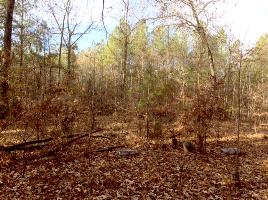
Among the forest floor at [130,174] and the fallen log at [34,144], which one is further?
the fallen log at [34,144]

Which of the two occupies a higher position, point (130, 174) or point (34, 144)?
point (34, 144)

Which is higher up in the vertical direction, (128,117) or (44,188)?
(128,117)

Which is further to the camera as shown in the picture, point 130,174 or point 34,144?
point 34,144

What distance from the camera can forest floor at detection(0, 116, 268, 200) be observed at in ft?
30.3

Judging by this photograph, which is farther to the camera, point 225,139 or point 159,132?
point 225,139

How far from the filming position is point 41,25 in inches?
1110

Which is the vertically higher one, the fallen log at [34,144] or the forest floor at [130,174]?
the fallen log at [34,144]

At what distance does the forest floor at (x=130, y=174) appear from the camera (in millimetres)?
9250

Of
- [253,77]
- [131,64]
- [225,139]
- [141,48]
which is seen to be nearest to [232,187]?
[225,139]

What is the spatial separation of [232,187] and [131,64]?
4117 cm

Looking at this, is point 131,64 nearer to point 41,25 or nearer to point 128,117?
point 41,25

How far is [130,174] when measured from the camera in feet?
35.2

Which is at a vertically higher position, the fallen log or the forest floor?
the fallen log

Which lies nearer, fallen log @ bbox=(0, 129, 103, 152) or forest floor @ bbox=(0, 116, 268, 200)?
forest floor @ bbox=(0, 116, 268, 200)
